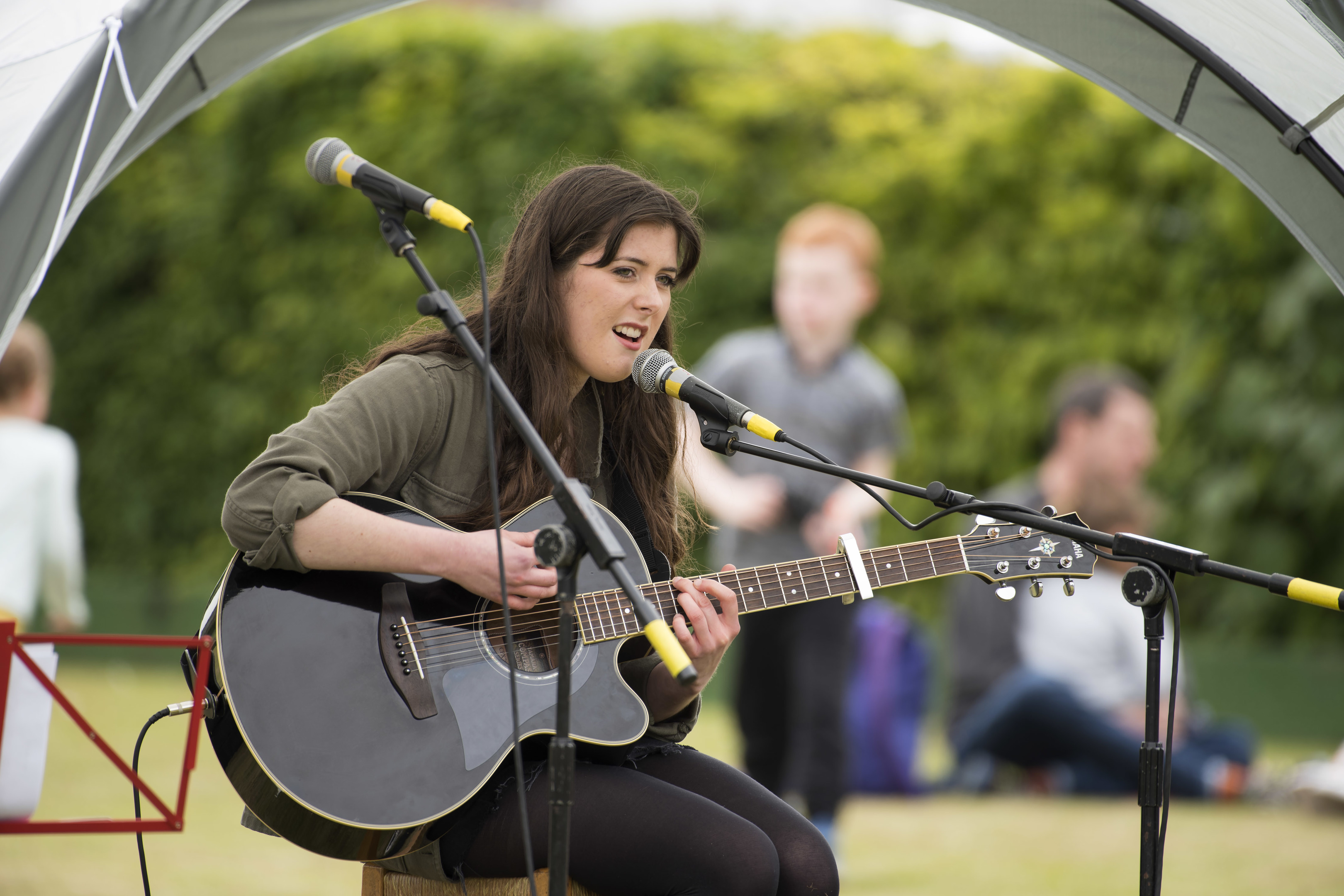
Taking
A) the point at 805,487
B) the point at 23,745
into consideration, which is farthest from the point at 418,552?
the point at 805,487

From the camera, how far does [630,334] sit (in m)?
2.75

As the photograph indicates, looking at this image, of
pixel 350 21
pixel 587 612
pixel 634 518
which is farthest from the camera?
pixel 350 21

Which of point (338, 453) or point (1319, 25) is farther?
point (1319, 25)

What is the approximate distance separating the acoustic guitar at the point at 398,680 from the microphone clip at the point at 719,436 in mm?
312

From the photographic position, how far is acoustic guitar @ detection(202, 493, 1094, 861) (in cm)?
239

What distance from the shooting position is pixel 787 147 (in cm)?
841

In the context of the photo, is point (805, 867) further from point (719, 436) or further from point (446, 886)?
point (719, 436)

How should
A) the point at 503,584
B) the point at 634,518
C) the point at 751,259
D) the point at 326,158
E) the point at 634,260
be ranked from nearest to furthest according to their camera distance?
1. the point at 503,584
2. the point at 326,158
3. the point at 634,260
4. the point at 634,518
5. the point at 751,259

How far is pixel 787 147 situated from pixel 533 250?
596 centimetres

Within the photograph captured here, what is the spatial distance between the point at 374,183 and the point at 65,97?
55cm

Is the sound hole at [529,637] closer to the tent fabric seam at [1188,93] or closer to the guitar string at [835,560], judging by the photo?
the guitar string at [835,560]

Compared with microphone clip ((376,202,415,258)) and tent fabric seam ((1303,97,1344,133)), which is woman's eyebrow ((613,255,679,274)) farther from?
tent fabric seam ((1303,97,1344,133))

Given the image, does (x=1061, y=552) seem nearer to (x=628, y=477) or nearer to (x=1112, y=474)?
Result: (x=628, y=477)

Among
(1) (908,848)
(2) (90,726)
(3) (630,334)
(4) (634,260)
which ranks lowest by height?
(1) (908,848)
